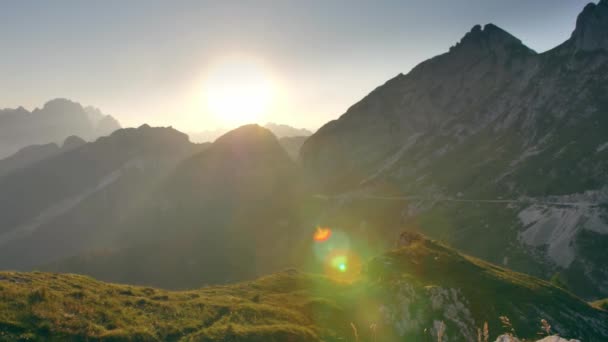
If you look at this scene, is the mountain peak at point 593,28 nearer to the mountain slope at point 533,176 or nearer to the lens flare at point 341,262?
the mountain slope at point 533,176

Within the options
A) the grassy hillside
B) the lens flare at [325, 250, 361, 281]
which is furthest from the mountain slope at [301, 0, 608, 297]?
the grassy hillside

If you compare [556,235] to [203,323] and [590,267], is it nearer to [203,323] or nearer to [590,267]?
[590,267]

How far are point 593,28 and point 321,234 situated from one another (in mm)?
175850

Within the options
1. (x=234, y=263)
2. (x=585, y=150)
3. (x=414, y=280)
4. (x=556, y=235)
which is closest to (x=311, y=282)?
(x=414, y=280)

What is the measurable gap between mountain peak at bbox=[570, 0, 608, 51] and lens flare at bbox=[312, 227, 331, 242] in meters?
163

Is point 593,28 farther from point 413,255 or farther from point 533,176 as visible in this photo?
point 413,255

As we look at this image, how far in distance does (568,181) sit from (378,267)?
361 ft

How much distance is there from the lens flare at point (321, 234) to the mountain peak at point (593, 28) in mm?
163145

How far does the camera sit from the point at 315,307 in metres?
35.7

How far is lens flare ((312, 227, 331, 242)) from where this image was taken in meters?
150

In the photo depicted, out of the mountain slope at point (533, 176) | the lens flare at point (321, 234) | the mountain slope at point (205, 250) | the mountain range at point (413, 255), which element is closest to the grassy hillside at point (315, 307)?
the mountain range at point (413, 255)

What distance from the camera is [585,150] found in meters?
126

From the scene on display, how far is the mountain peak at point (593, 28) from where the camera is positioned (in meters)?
172

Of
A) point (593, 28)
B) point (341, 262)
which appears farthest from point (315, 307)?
point (593, 28)
